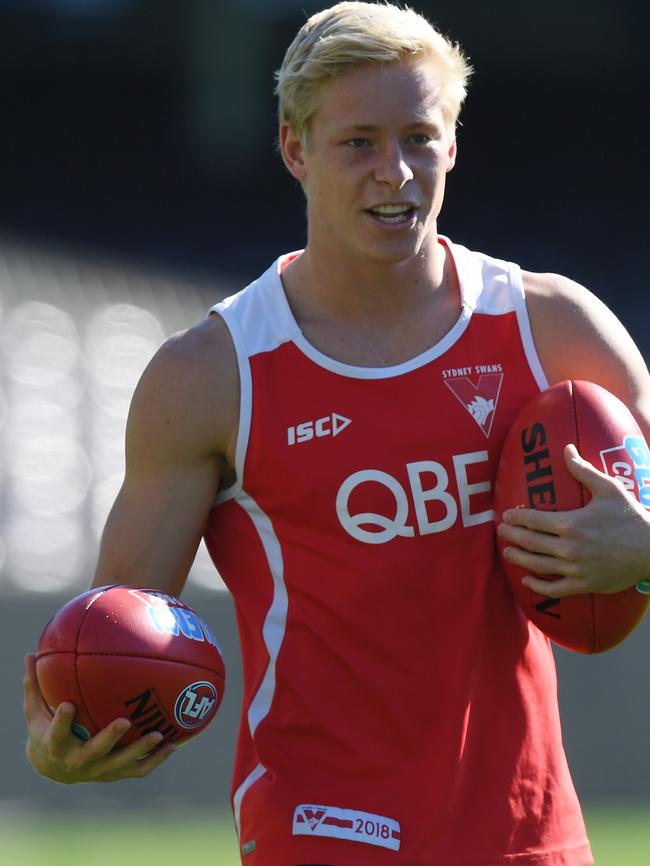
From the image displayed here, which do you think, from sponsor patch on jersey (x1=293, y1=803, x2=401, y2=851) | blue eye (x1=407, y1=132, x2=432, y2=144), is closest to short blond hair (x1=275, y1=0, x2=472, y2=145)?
blue eye (x1=407, y1=132, x2=432, y2=144)

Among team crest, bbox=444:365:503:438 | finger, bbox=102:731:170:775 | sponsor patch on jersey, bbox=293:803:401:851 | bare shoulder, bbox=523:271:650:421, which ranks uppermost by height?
bare shoulder, bbox=523:271:650:421

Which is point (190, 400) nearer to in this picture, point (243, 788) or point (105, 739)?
point (105, 739)

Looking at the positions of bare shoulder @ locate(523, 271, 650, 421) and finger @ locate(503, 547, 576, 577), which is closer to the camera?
finger @ locate(503, 547, 576, 577)

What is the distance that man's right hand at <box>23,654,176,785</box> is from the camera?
2826mm

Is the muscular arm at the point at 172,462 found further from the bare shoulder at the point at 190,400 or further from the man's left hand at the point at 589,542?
the man's left hand at the point at 589,542

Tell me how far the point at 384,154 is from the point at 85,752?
1.35 m

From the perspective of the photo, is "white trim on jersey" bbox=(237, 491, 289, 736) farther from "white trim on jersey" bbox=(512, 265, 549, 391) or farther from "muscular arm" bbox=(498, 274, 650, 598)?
"white trim on jersey" bbox=(512, 265, 549, 391)

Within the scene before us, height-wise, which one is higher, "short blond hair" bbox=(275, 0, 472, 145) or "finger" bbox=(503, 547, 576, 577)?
"short blond hair" bbox=(275, 0, 472, 145)

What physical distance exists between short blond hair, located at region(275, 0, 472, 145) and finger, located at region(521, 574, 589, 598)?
101 cm

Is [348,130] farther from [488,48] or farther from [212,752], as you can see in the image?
[488,48]

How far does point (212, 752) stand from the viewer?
823cm

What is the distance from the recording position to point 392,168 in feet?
A: 9.80

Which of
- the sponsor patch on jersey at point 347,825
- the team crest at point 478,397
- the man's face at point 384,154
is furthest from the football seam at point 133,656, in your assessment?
the man's face at point 384,154

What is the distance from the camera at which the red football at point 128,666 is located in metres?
2.86
